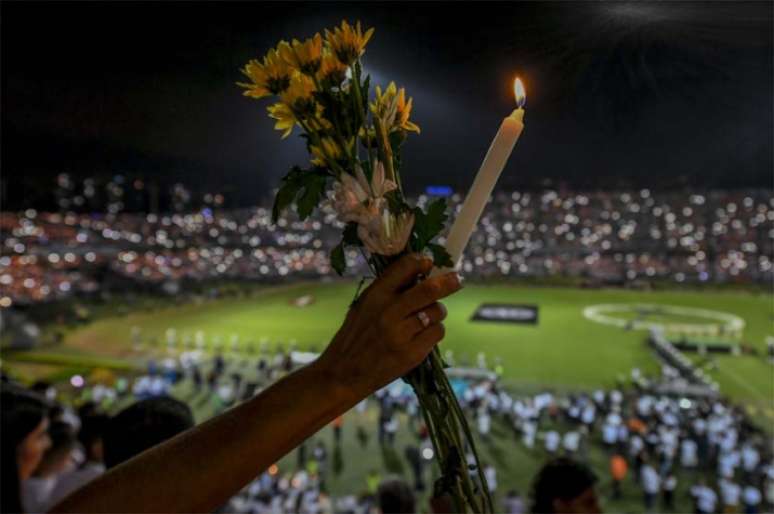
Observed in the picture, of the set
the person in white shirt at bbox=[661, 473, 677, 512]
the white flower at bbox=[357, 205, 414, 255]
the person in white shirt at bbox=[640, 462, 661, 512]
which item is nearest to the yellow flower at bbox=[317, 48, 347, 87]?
the white flower at bbox=[357, 205, 414, 255]

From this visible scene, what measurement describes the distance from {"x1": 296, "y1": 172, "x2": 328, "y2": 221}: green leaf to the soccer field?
7214mm

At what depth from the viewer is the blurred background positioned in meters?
1.58

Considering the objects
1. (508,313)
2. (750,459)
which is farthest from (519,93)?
(508,313)

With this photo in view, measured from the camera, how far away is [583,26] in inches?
51.8

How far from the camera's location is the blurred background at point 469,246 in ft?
5.19

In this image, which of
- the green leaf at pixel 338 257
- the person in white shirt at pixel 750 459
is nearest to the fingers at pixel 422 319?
the green leaf at pixel 338 257

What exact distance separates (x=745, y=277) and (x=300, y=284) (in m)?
7.27

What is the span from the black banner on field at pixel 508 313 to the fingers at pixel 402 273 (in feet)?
27.4

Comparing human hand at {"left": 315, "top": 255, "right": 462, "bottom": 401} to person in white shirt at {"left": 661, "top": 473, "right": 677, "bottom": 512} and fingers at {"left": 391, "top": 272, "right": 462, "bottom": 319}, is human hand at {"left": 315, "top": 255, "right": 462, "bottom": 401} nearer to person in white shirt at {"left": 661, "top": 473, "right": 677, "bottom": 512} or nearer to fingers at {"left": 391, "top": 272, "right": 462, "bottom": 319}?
fingers at {"left": 391, "top": 272, "right": 462, "bottom": 319}

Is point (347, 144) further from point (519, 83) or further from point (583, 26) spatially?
point (583, 26)

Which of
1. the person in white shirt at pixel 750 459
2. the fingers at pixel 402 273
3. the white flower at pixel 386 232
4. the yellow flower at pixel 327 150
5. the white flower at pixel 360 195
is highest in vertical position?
the yellow flower at pixel 327 150

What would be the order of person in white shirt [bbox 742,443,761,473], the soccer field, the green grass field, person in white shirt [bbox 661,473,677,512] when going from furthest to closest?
the soccer field → the green grass field → person in white shirt [bbox 742,443,761,473] → person in white shirt [bbox 661,473,677,512]

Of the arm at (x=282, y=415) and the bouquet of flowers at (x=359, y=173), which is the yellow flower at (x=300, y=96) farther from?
the arm at (x=282, y=415)

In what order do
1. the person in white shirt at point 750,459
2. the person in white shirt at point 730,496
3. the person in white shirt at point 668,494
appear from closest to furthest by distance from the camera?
the person in white shirt at point 730,496 < the person in white shirt at point 668,494 < the person in white shirt at point 750,459
